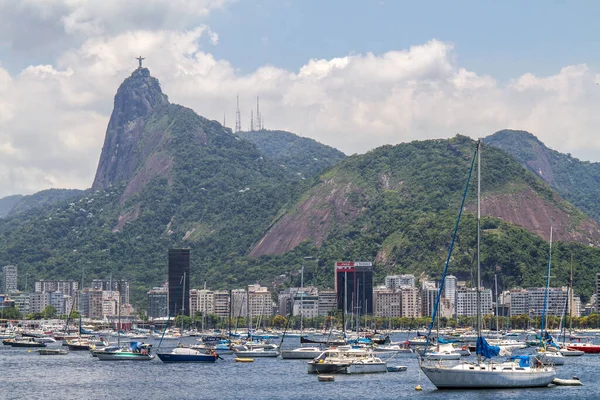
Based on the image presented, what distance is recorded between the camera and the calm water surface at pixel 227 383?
4355 inches

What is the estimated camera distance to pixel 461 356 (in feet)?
567

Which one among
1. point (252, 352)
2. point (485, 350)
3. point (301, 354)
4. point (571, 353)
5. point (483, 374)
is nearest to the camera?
point (483, 374)

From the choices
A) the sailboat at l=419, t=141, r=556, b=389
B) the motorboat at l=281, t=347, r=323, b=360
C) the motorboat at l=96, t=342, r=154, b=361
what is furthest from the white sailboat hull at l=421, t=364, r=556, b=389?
the motorboat at l=96, t=342, r=154, b=361

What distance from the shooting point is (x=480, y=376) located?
101562 mm

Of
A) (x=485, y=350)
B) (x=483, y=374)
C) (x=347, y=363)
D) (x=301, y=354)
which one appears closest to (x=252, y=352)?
(x=301, y=354)

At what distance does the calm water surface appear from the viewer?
363ft

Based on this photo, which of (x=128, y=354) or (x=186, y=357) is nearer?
(x=186, y=357)

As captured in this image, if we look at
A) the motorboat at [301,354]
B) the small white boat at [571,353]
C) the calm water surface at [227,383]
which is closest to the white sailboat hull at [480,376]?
the calm water surface at [227,383]

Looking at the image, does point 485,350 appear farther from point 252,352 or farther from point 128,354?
point 128,354

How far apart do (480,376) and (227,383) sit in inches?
1487

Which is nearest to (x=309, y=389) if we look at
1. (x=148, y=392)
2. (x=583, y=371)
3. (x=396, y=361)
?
(x=148, y=392)

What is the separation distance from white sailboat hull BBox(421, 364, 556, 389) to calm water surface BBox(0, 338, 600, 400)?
0.76m

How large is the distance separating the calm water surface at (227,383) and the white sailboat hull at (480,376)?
30.0 inches

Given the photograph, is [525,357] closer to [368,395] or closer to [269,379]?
[368,395]
